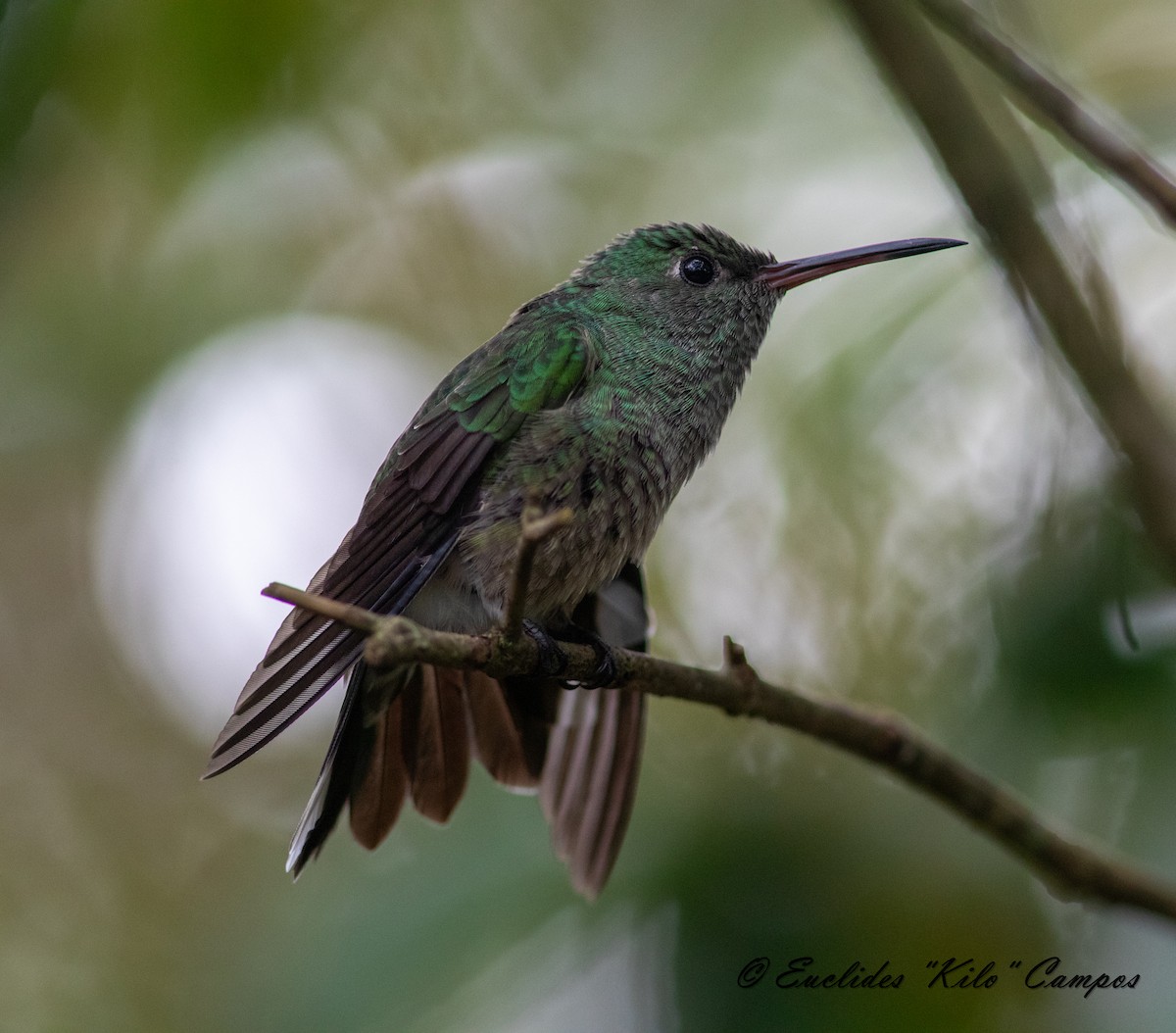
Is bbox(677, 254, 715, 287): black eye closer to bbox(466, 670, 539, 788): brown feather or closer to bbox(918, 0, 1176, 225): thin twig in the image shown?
bbox(466, 670, 539, 788): brown feather

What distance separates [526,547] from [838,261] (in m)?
2.03

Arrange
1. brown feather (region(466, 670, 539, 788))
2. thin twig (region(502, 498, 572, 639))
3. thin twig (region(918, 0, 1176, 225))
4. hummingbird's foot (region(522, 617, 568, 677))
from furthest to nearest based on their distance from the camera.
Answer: brown feather (region(466, 670, 539, 788)) → hummingbird's foot (region(522, 617, 568, 677)) → thin twig (region(502, 498, 572, 639)) → thin twig (region(918, 0, 1176, 225))

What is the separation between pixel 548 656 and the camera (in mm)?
2850

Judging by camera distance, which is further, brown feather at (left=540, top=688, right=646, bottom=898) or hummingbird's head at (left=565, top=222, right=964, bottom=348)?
hummingbird's head at (left=565, top=222, right=964, bottom=348)

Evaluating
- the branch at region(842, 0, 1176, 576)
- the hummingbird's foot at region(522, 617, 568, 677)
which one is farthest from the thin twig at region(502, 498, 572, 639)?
the branch at region(842, 0, 1176, 576)

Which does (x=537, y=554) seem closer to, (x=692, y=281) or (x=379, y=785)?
(x=379, y=785)

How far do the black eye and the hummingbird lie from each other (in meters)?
0.04

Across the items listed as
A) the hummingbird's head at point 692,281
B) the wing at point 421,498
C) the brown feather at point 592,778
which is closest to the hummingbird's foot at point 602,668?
the brown feather at point 592,778

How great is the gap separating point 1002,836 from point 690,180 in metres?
3.56

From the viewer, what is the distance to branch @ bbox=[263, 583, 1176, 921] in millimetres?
2104

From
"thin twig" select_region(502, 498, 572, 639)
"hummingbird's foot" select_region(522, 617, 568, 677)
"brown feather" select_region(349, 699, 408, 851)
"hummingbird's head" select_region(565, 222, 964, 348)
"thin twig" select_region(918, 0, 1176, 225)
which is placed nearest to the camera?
"thin twig" select_region(918, 0, 1176, 225)

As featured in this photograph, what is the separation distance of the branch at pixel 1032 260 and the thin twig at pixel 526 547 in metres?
0.77

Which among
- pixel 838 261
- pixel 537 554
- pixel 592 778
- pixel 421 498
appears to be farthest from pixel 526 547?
pixel 838 261

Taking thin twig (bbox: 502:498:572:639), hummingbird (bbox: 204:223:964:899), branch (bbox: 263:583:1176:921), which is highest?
hummingbird (bbox: 204:223:964:899)
